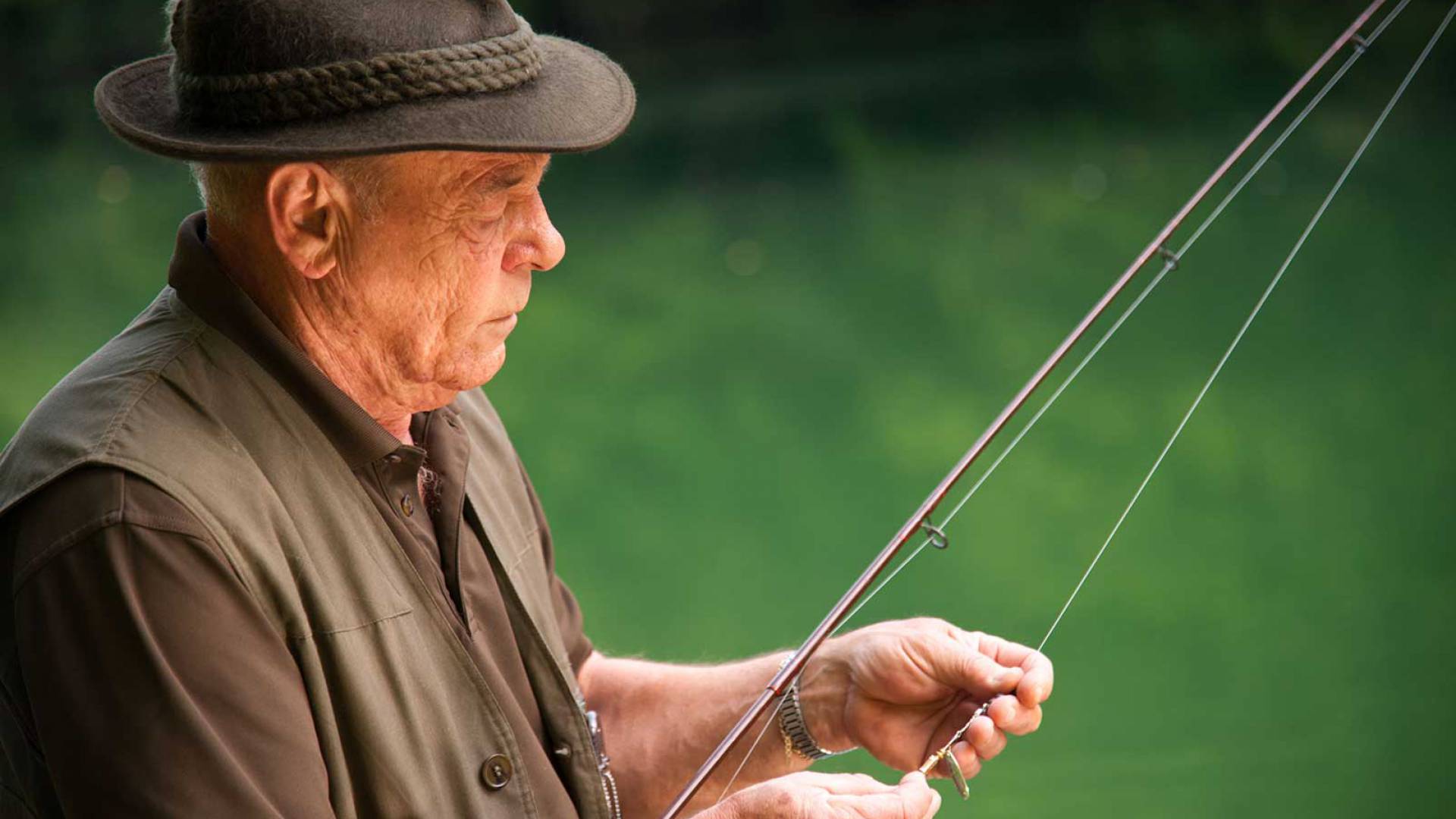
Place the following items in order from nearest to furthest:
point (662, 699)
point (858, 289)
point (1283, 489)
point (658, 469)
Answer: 1. point (662, 699)
2. point (1283, 489)
3. point (658, 469)
4. point (858, 289)

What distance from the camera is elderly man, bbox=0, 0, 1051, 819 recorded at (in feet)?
3.94

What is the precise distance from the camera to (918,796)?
1441 mm

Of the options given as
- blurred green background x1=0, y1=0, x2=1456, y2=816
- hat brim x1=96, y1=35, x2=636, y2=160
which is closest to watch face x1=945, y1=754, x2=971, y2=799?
hat brim x1=96, y1=35, x2=636, y2=160

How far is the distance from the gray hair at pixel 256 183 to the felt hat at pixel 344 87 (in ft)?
0.14

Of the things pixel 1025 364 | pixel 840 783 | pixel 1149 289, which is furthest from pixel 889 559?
pixel 1025 364

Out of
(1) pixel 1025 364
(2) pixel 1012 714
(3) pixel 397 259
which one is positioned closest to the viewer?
(3) pixel 397 259

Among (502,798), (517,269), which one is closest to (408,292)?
(517,269)

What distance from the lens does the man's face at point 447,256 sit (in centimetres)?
140

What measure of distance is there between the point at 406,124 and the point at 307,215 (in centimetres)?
14

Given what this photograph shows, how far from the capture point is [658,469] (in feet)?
13.9

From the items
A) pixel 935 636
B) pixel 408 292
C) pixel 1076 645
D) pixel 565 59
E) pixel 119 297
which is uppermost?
pixel 565 59

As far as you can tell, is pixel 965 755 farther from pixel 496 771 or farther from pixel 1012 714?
pixel 496 771

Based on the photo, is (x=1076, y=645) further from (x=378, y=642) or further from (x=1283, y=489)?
(x=378, y=642)

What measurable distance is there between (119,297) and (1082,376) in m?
3.07
